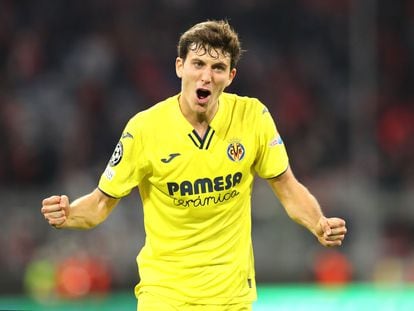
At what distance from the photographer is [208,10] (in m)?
14.6

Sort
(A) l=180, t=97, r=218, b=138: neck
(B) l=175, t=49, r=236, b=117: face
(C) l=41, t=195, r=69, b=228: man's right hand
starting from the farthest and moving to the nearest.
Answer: (A) l=180, t=97, r=218, b=138: neck, (B) l=175, t=49, r=236, b=117: face, (C) l=41, t=195, r=69, b=228: man's right hand

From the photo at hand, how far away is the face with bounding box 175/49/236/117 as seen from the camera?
204 inches

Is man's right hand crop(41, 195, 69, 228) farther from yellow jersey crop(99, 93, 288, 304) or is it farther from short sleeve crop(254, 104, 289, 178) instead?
short sleeve crop(254, 104, 289, 178)

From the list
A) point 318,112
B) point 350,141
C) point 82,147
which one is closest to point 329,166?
point 350,141

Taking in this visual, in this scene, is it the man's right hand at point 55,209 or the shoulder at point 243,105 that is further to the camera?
the shoulder at point 243,105

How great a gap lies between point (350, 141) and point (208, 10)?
3.22m

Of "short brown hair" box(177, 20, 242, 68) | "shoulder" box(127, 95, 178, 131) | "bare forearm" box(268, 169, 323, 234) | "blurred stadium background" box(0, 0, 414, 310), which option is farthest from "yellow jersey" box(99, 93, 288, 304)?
"blurred stadium background" box(0, 0, 414, 310)

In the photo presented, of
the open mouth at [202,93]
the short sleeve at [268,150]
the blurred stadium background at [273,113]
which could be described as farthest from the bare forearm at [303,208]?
the blurred stadium background at [273,113]

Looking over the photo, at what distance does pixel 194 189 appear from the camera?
524 centimetres

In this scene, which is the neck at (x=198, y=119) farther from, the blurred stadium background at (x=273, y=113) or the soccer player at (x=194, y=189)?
the blurred stadium background at (x=273, y=113)

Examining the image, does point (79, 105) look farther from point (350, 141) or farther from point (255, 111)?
point (255, 111)

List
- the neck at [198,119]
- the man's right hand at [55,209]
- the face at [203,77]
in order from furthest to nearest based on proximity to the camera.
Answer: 1. the neck at [198,119]
2. the face at [203,77]
3. the man's right hand at [55,209]

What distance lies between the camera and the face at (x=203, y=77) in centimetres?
517

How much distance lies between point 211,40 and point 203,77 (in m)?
0.21
